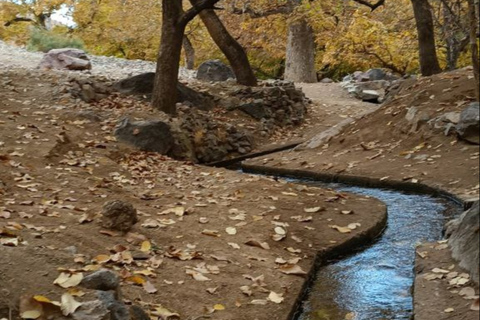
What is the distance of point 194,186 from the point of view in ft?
26.5

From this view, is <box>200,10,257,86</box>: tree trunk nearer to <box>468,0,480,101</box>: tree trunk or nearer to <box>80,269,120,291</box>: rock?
<box>468,0,480,101</box>: tree trunk

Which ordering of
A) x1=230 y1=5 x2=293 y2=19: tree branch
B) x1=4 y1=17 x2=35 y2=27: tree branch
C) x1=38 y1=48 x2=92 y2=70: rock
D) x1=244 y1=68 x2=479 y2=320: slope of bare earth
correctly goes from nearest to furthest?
x1=244 y1=68 x2=479 y2=320: slope of bare earth → x1=38 y1=48 x2=92 y2=70: rock → x1=230 y1=5 x2=293 y2=19: tree branch → x1=4 y1=17 x2=35 y2=27: tree branch

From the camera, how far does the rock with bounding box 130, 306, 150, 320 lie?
382 centimetres

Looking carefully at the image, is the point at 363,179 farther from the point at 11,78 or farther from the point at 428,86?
the point at 11,78

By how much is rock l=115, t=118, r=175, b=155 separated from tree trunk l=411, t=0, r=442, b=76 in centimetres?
551

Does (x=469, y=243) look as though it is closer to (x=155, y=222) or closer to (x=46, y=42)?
(x=155, y=222)

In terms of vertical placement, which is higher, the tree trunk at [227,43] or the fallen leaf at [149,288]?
the tree trunk at [227,43]

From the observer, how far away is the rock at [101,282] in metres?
3.88

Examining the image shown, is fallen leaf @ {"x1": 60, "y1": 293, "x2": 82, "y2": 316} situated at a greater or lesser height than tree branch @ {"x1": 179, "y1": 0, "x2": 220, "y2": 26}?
lesser

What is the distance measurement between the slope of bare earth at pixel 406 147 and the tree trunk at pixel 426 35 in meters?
0.77

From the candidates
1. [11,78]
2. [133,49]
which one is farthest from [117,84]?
[133,49]

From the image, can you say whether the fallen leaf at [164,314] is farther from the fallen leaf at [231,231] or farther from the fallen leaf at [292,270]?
the fallen leaf at [231,231]

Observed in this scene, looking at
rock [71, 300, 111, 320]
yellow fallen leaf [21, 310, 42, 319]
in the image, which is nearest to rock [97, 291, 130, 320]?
rock [71, 300, 111, 320]

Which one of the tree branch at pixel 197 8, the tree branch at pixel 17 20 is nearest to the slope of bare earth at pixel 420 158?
the tree branch at pixel 197 8
